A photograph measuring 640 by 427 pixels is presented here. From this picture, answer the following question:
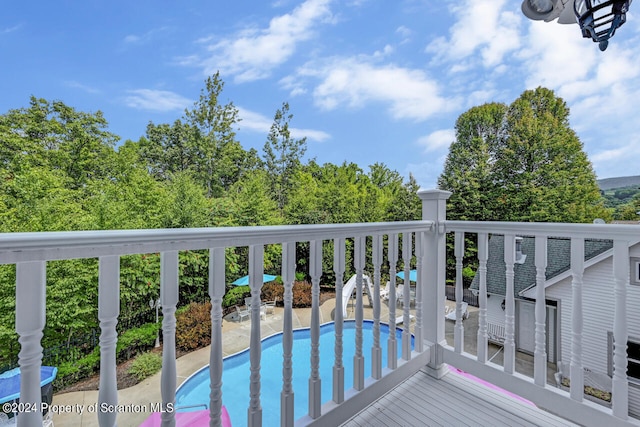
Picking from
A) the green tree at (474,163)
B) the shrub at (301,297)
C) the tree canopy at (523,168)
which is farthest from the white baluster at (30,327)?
the tree canopy at (523,168)

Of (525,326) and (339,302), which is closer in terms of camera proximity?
(339,302)

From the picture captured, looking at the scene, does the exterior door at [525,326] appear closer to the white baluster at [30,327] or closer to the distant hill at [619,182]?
the white baluster at [30,327]

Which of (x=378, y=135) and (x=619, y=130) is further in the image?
(x=378, y=135)

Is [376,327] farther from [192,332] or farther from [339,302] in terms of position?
[192,332]

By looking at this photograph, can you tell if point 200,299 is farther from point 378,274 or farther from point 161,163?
point 378,274

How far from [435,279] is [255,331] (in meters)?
1.27

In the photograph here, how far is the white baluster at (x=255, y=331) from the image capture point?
1.05 meters

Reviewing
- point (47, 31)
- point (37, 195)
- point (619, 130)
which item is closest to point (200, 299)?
point (37, 195)

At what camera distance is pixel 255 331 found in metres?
1.09

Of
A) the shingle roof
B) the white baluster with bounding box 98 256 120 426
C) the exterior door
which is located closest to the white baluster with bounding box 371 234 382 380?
the white baluster with bounding box 98 256 120 426

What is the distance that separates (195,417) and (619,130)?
1574 centimetres

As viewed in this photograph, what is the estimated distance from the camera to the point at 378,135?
17.9m

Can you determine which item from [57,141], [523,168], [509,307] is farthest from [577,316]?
[57,141]

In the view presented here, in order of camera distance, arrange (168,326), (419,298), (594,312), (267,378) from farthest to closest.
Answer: (267,378) → (594,312) → (419,298) → (168,326)
